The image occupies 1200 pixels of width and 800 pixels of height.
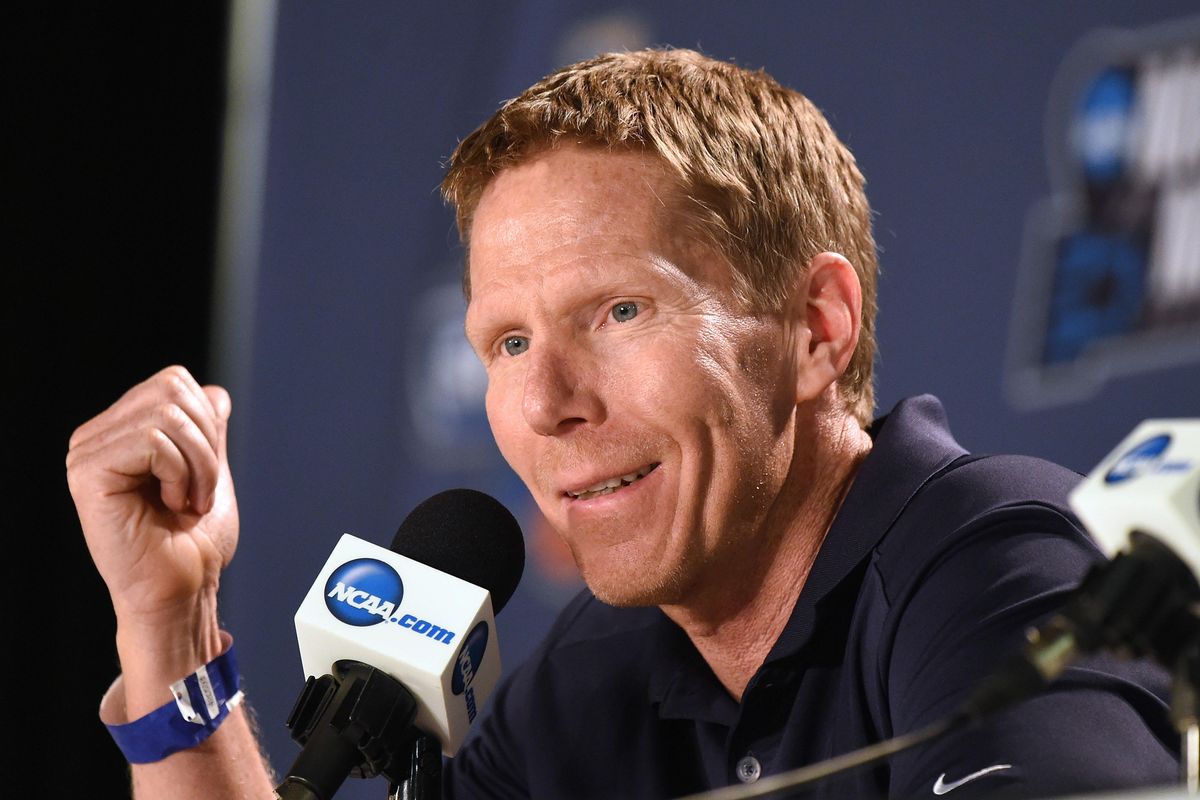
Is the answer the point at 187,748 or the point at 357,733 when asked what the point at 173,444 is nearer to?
the point at 187,748

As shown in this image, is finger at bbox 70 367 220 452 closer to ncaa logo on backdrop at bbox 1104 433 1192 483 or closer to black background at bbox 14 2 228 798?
ncaa logo on backdrop at bbox 1104 433 1192 483

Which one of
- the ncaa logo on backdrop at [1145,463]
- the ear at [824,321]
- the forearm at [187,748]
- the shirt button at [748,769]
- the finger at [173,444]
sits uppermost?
the ncaa logo on backdrop at [1145,463]

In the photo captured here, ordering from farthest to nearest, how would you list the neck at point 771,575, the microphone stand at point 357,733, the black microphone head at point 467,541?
the neck at point 771,575, the black microphone head at point 467,541, the microphone stand at point 357,733

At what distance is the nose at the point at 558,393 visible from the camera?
1.67 m

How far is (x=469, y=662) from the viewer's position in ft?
4.91

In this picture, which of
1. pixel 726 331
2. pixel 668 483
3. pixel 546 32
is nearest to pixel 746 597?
pixel 668 483

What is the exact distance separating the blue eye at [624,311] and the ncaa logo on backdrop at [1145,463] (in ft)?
2.76

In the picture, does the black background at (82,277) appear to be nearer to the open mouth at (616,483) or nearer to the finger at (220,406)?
the finger at (220,406)

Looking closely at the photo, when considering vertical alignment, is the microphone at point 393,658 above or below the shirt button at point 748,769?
above

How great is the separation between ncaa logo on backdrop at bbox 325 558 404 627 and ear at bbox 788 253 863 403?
2.14 ft

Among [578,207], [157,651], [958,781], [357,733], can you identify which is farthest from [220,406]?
[958,781]

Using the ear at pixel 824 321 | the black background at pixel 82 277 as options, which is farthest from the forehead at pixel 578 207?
the black background at pixel 82 277

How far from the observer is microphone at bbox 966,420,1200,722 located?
2.79 ft

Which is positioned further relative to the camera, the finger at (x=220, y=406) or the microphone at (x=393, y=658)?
the finger at (x=220, y=406)
